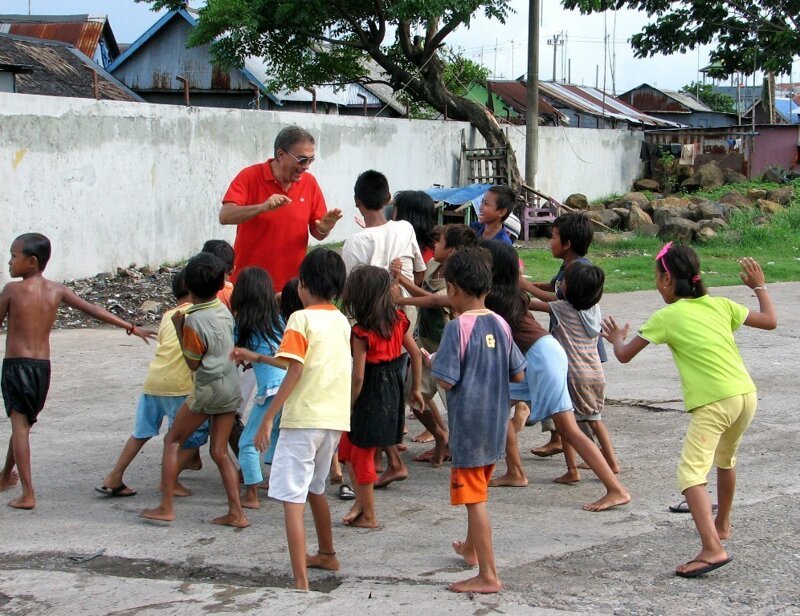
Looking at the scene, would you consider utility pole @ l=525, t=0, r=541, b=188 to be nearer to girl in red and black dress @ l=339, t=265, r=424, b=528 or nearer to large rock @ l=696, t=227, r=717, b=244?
large rock @ l=696, t=227, r=717, b=244

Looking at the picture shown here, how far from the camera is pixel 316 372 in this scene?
14.7 feet

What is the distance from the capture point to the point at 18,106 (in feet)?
39.7

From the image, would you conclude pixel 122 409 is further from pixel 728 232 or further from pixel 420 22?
pixel 420 22

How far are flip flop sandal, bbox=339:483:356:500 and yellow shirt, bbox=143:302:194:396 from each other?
1.02 metres

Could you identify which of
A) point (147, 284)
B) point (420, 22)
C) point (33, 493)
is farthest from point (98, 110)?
point (420, 22)

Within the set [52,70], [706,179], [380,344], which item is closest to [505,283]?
[380,344]

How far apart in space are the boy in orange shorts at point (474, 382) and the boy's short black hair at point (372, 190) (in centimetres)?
135

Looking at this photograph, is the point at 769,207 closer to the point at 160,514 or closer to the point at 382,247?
the point at 382,247

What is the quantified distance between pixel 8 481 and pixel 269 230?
6.71ft

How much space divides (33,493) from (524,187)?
55.8 ft

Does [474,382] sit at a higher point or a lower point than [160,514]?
higher

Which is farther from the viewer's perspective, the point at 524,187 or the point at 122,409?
the point at 524,187

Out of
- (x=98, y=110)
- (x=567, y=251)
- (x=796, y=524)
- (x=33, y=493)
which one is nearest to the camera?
(x=796, y=524)

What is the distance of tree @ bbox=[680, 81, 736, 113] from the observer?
220 ft
